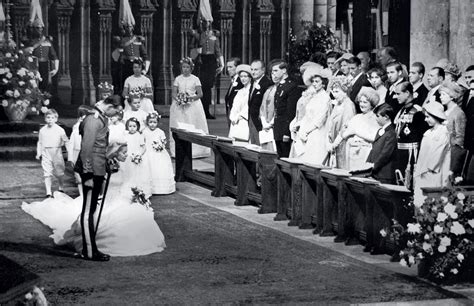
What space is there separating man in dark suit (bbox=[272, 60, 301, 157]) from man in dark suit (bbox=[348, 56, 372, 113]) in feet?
2.60

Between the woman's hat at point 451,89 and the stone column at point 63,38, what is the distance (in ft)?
48.9

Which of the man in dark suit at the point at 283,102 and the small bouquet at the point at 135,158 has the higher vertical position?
the man in dark suit at the point at 283,102

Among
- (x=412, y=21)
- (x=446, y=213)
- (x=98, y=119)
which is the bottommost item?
(x=446, y=213)

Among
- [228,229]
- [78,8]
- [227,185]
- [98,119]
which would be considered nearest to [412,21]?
[227,185]

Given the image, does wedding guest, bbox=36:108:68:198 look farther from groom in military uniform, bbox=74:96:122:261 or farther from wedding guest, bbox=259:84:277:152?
groom in military uniform, bbox=74:96:122:261

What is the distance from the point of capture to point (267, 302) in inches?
399

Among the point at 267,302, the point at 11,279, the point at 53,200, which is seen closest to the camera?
the point at 11,279

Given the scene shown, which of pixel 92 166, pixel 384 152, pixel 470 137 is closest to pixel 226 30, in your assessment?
pixel 470 137

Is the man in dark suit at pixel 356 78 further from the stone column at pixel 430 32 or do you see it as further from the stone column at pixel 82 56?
the stone column at pixel 82 56

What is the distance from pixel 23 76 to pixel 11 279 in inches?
596

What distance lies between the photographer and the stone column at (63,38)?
2686 cm

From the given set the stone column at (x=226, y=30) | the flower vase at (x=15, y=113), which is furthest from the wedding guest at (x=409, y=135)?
the stone column at (x=226, y=30)

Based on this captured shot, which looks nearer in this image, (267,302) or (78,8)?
(267,302)

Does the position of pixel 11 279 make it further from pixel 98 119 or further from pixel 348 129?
pixel 348 129
